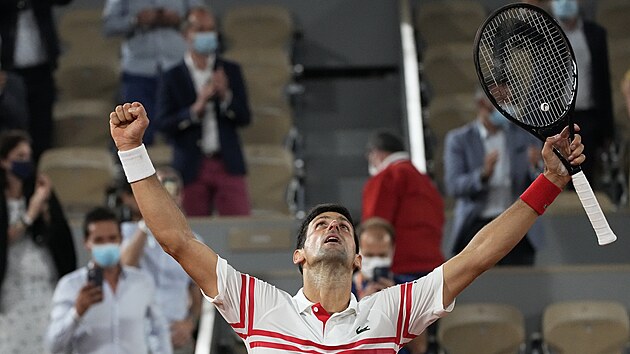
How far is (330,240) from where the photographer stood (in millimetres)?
5055

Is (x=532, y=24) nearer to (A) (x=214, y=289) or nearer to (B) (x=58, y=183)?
(A) (x=214, y=289)

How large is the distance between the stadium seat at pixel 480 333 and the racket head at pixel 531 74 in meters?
3.24

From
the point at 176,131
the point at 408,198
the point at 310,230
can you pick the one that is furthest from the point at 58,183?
the point at 310,230

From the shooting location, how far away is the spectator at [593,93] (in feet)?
33.6

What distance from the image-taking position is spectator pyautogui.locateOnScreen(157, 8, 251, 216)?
32.2ft

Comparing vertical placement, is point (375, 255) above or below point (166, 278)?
above

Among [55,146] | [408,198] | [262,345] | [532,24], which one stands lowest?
[55,146]

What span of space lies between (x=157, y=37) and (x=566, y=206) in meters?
Answer: 3.05

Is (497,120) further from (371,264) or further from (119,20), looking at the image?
(119,20)

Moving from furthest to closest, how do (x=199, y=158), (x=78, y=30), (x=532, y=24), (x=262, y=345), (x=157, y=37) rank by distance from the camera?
(x=78, y=30)
(x=157, y=37)
(x=199, y=158)
(x=532, y=24)
(x=262, y=345)

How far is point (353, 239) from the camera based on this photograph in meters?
5.15

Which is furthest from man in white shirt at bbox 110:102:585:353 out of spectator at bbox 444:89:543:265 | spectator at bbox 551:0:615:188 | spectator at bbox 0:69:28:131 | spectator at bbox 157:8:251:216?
spectator at bbox 0:69:28:131

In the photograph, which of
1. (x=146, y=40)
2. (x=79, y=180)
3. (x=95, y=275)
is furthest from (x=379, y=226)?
(x=146, y=40)

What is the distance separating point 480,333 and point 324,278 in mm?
3718
